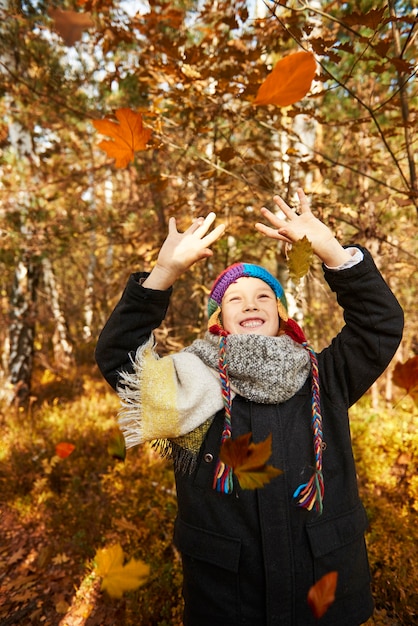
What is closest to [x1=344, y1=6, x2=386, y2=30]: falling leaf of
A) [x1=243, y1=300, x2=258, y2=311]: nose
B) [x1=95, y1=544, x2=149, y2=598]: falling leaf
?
[x1=243, y1=300, x2=258, y2=311]: nose

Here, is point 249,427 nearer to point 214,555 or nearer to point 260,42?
point 214,555

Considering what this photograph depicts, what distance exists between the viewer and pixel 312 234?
153 cm

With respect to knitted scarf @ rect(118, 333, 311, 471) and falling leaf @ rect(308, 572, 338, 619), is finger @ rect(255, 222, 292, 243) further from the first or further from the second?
falling leaf @ rect(308, 572, 338, 619)

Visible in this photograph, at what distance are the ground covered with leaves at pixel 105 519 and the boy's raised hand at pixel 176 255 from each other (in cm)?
130

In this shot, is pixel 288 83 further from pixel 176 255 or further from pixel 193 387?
pixel 193 387

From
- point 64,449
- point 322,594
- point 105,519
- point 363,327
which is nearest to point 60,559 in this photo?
point 105,519

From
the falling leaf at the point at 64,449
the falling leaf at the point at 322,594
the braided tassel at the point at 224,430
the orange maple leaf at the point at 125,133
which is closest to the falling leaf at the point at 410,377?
the falling leaf at the point at 322,594

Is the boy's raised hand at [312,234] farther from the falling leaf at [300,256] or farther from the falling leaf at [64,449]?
the falling leaf at [64,449]

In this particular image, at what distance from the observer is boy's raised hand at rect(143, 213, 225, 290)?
158 cm

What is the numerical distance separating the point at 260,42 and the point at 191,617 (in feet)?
12.8

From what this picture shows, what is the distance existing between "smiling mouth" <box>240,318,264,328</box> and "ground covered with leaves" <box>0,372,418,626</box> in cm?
126

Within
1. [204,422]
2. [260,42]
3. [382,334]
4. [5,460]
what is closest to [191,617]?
[204,422]

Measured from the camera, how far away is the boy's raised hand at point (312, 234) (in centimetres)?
149

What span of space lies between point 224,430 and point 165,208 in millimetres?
3583
